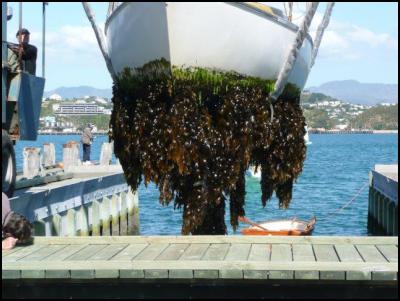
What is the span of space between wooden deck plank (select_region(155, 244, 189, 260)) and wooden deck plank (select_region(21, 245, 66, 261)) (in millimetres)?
1302

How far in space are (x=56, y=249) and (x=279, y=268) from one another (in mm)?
2851

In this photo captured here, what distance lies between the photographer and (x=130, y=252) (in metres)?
10.2

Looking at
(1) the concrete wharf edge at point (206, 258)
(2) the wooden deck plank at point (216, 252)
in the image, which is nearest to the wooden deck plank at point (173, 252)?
(1) the concrete wharf edge at point (206, 258)

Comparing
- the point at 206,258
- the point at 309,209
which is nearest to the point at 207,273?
the point at 206,258

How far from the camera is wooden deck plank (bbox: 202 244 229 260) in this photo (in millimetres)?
9789

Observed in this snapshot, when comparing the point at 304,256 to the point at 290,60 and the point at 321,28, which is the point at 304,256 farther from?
the point at 321,28

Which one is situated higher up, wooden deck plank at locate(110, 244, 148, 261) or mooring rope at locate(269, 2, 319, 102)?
mooring rope at locate(269, 2, 319, 102)

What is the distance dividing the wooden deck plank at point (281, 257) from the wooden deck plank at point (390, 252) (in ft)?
3.36

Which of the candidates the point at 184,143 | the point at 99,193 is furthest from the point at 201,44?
the point at 99,193

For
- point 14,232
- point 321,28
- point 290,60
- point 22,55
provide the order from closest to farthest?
point 14,232 → point 290,60 → point 321,28 → point 22,55

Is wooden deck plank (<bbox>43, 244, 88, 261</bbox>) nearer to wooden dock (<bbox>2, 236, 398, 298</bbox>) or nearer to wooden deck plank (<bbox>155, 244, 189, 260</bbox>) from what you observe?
wooden dock (<bbox>2, 236, 398, 298</bbox>)

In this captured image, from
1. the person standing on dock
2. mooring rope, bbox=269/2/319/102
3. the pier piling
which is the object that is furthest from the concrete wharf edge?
the person standing on dock

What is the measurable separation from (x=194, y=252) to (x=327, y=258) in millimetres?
1481

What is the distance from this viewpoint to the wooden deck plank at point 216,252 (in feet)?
32.1
